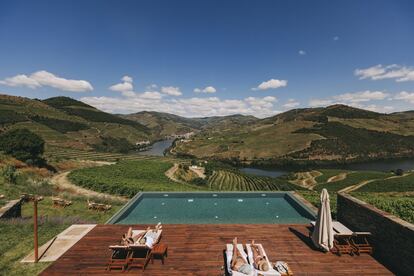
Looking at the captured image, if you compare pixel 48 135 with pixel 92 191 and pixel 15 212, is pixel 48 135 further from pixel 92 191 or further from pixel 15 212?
pixel 15 212

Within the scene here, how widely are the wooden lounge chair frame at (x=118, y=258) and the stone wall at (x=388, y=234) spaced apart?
714cm

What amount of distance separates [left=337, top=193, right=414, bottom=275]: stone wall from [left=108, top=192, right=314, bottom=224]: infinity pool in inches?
146

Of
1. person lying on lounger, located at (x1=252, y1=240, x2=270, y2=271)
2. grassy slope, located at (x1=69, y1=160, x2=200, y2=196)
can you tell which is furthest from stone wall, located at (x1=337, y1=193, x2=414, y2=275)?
grassy slope, located at (x1=69, y1=160, x2=200, y2=196)

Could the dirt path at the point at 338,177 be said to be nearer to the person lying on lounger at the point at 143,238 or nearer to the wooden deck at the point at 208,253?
the wooden deck at the point at 208,253

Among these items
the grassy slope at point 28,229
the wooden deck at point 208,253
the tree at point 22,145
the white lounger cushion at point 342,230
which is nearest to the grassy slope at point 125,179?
the grassy slope at point 28,229

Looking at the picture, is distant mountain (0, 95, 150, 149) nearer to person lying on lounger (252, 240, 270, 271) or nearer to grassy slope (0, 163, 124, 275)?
grassy slope (0, 163, 124, 275)

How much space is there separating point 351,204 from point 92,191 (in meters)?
20.4

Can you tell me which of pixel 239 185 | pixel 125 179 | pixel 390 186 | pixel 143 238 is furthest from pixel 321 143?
pixel 143 238

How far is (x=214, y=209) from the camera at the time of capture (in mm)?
14219

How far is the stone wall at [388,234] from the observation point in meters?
6.23

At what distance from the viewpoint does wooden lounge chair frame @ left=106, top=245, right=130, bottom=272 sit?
656 centimetres

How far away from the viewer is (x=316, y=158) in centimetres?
11738

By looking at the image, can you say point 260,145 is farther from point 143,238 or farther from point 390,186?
point 143,238

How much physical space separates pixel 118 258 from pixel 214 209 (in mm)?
7679
